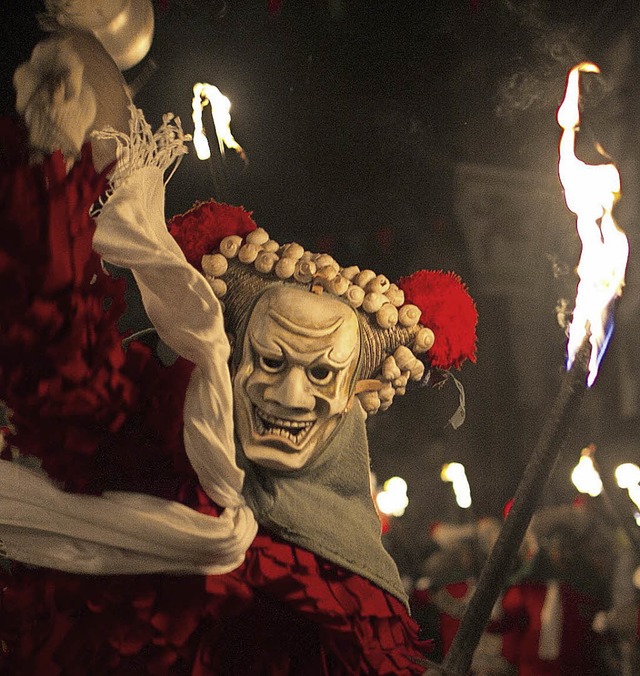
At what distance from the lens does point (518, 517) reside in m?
1.26

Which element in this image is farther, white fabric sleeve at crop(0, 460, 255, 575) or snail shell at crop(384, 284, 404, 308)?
snail shell at crop(384, 284, 404, 308)

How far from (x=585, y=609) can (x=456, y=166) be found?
0.74m

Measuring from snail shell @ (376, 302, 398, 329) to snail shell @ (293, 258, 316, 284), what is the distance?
119mm

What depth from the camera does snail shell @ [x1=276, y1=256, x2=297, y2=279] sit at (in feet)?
4.25

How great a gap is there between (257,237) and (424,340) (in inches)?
12.1

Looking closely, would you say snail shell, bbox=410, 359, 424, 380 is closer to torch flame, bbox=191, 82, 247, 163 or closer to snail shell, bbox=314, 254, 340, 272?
snail shell, bbox=314, 254, 340, 272

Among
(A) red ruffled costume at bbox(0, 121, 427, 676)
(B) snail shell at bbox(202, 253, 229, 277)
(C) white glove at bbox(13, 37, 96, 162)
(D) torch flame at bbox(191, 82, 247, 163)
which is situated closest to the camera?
(A) red ruffled costume at bbox(0, 121, 427, 676)

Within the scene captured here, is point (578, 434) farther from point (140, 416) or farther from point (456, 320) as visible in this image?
point (140, 416)

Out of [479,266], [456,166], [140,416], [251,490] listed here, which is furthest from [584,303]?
[140,416]

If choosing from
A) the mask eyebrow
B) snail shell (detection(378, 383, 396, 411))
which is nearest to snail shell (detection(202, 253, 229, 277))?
the mask eyebrow

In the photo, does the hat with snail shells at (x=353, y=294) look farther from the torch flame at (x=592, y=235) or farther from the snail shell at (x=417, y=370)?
the torch flame at (x=592, y=235)

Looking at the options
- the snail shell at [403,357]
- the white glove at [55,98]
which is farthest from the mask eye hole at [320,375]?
the white glove at [55,98]

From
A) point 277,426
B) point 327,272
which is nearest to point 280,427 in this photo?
point 277,426

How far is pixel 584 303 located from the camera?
53.6 inches
